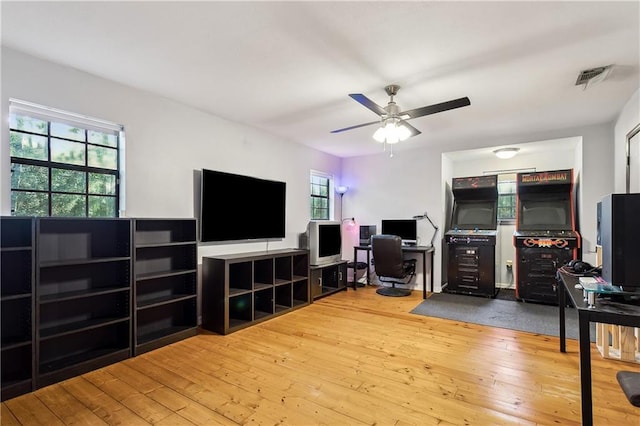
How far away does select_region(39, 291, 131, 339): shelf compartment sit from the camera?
99.5 inches

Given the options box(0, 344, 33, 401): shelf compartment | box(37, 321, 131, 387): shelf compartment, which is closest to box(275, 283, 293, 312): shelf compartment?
box(37, 321, 131, 387): shelf compartment

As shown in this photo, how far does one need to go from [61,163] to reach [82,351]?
165 centimetres

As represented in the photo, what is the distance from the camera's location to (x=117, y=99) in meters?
3.01

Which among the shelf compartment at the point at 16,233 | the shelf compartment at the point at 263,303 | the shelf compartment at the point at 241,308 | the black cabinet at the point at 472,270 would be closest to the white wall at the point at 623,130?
the black cabinet at the point at 472,270

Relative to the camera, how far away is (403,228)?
566cm

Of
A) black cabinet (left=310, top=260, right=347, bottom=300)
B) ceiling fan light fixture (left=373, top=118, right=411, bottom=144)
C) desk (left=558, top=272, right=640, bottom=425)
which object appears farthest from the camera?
black cabinet (left=310, top=260, right=347, bottom=300)

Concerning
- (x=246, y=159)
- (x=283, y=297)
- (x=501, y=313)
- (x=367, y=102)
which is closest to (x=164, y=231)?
(x=246, y=159)

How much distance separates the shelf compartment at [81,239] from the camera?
2539 mm

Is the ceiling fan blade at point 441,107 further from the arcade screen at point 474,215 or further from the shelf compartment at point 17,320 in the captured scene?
the shelf compartment at point 17,320

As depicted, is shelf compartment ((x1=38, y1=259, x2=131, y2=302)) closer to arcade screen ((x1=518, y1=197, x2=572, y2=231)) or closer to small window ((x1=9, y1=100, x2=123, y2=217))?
small window ((x1=9, y1=100, x2=123, y2=217))

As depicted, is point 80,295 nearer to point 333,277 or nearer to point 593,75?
point 333,277

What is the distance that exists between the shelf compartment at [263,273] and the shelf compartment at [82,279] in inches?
58.8

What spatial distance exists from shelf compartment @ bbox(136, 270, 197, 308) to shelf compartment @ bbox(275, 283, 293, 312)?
126 centimetres

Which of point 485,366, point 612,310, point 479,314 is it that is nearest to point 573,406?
point 485,366
